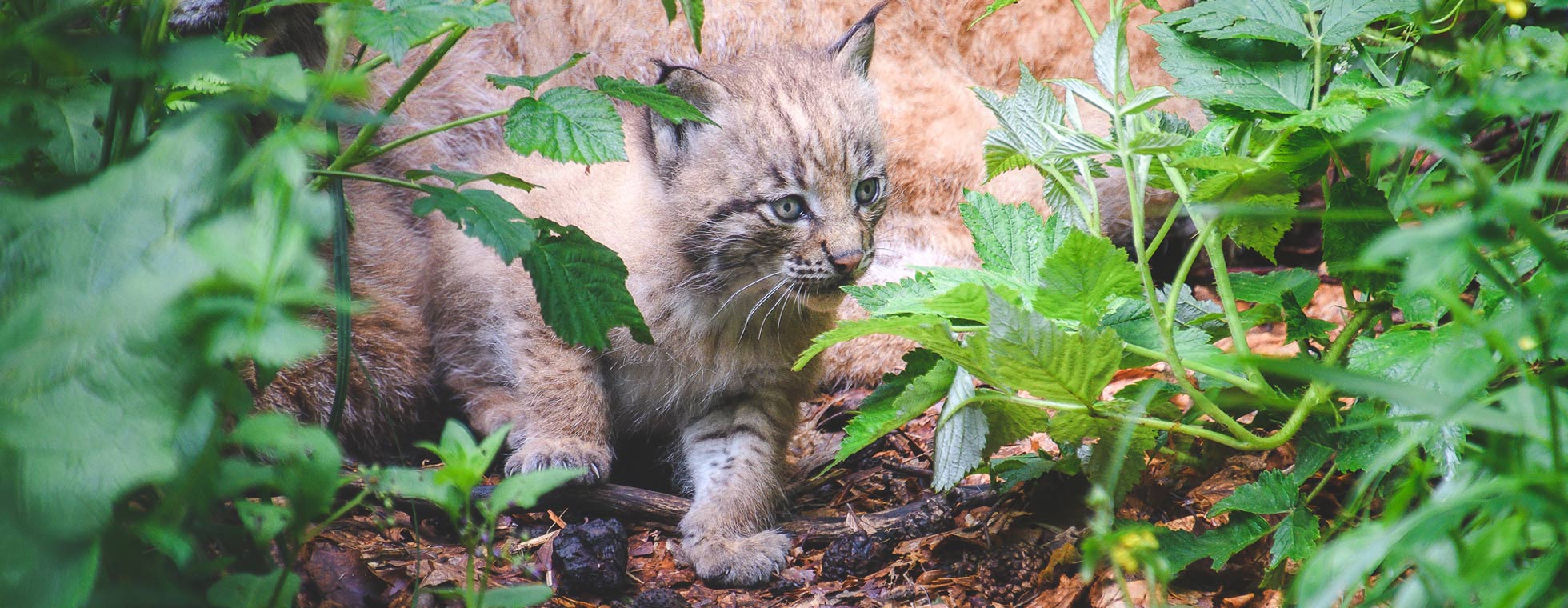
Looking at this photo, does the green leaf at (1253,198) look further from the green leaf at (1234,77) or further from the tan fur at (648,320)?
the tan fur at (648,320)

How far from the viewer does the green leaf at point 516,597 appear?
1346 mm

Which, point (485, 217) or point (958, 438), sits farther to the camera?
point (958, 438)

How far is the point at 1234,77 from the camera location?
204cm

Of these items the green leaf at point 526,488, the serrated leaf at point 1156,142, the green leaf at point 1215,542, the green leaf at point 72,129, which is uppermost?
the green leaf at point 72,129

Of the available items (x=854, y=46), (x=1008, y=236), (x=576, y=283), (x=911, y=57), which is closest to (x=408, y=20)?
(x=576, y=283)

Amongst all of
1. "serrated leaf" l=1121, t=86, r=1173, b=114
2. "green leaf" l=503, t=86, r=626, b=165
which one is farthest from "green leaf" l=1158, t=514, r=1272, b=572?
"green leaf" l=503, t=86, r=626, b=165

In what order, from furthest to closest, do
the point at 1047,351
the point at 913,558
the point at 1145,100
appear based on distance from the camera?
the point at 913,558 < the point at 1145,100 < the point at 1047,351

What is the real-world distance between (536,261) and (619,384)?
1.27 metres

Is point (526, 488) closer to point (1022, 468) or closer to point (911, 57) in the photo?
point (1022, 468)

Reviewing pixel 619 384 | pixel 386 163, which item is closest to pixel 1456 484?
pixel 619 384

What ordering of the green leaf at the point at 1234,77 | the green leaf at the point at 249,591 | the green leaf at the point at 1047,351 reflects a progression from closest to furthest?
the green leaf at the point at 249,591
the green leaf at the point at 1047,351
the green leaf at the point at 1234,77

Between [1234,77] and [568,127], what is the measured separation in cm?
126

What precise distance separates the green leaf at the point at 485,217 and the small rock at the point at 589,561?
2.89 ft

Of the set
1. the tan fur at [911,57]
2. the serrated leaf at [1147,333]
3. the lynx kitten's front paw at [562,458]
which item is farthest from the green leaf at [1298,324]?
the tan fur at [911,57]
